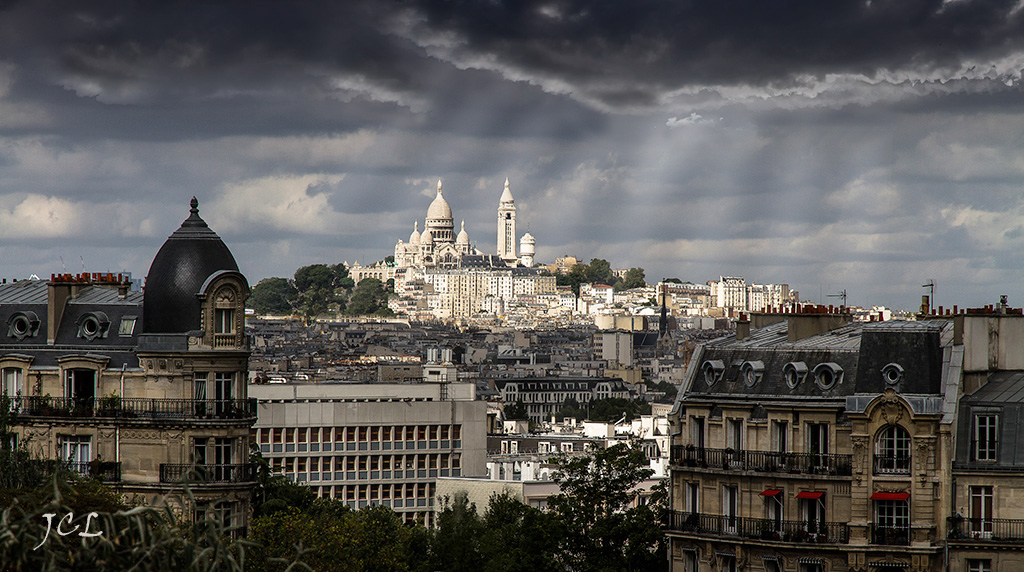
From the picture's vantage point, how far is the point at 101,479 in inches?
2119

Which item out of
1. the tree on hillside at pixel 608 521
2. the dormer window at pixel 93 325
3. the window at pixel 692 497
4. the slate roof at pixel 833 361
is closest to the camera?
the slate roof at pixel 833 361

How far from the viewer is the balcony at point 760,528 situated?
49781 mm

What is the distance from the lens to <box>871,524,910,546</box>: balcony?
4869cm

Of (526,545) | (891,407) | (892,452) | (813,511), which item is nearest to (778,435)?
(813,511)

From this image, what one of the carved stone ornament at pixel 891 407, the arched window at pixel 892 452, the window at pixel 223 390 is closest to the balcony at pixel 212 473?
the window at pixel 223 390

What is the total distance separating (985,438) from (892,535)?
3190 millimetres

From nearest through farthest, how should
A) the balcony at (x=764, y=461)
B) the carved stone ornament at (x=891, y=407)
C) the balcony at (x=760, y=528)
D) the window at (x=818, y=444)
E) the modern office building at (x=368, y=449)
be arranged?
the carved stone ornament at (x=891, y=407) → the balcony at (x=760, y=528) → the balcony at (x=764, y=461) → the window at (x=818, y=444) → the modern office building at (x=368, y=449)

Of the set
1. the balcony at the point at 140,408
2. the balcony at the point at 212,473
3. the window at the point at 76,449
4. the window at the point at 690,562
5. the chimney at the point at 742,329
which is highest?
the chimney at the point at 742,329

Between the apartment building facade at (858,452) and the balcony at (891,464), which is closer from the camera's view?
the apartment building facade at (858,452)

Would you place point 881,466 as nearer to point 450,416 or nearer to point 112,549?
point 112,549

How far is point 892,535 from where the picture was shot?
4888 cm

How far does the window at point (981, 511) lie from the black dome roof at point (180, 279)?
20.7 metres

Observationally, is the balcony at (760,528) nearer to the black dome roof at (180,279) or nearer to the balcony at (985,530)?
the balcony at (985,530)

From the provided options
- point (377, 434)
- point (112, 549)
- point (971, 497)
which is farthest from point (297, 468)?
point (112, 549)
